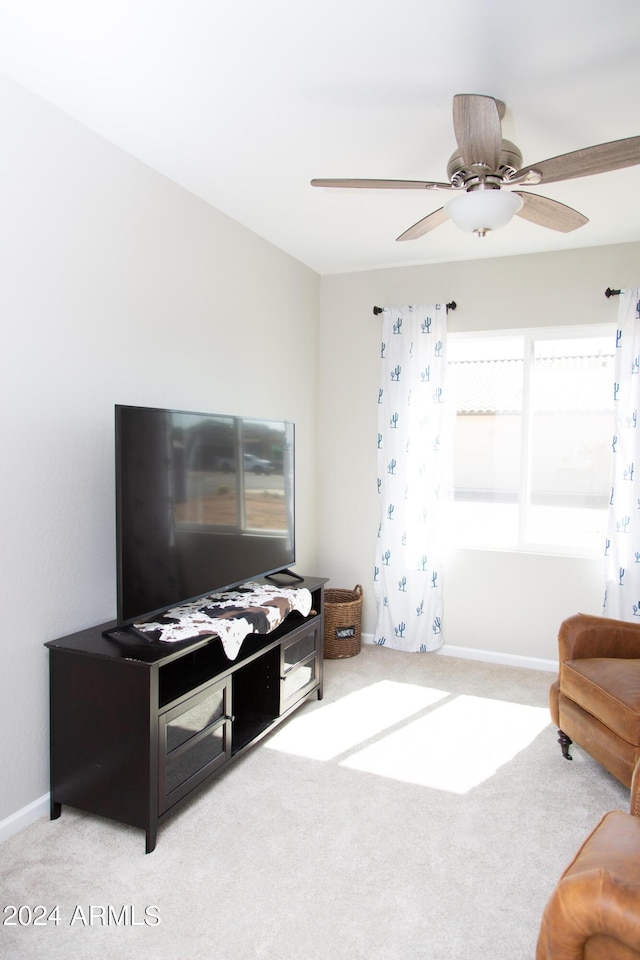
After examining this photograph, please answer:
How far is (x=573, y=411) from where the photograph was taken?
3951mm

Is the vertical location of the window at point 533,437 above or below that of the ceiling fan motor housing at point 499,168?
below

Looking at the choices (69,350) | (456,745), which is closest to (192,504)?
(69,350)

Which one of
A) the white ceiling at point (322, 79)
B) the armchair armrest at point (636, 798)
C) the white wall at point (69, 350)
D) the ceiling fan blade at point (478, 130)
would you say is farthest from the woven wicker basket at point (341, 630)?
the ceiling fan blade at point (478, 130)

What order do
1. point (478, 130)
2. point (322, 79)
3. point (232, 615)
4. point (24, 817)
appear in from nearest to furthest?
point (478, 130) < point (322, 79) < point (24, 817) < point (232, 615)

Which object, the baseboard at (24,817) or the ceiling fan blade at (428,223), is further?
the ceiling fan blade at (428,223)

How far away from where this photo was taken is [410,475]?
4191mm

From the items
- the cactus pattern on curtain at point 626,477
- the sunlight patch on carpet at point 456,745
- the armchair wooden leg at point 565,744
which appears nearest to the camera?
the sunlight patch on carpet at point 456,745

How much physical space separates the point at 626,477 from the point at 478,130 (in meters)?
2.46

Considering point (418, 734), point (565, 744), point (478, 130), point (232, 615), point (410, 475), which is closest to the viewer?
point (478, 130)

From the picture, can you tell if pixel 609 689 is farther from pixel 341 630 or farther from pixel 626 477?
pixel 341 630

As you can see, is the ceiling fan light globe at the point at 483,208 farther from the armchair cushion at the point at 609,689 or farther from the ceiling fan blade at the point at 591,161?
the armchair cushion at the point at 609,689

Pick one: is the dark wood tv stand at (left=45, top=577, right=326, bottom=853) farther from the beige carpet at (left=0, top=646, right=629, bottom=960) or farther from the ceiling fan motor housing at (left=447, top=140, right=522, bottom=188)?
the ceiling fan motor housing at (left=447, top=140, right=522, bottom=188)

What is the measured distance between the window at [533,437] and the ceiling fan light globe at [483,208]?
77.0 inches

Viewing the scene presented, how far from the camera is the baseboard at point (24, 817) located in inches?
84.6
